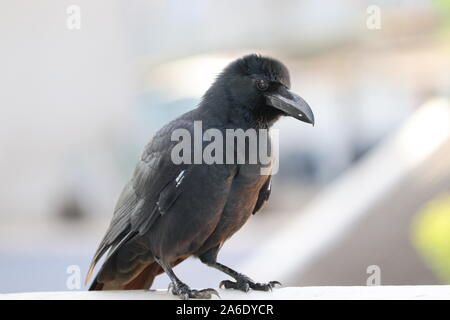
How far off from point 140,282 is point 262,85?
58cm

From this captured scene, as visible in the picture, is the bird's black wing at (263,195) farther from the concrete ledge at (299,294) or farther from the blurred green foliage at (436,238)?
the blurred green foliage at (436,238)

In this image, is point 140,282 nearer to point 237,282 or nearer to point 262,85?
point 237,282

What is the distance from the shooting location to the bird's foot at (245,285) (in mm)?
1727

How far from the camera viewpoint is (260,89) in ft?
5.36

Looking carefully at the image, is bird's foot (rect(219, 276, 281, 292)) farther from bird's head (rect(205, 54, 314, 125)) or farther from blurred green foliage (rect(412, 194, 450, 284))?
blurred green foliage (rect(412, 194, 450, 284))

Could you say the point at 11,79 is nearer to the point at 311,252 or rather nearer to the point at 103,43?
the point at 103,43

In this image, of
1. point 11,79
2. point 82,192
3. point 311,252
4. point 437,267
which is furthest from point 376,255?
point 11,79

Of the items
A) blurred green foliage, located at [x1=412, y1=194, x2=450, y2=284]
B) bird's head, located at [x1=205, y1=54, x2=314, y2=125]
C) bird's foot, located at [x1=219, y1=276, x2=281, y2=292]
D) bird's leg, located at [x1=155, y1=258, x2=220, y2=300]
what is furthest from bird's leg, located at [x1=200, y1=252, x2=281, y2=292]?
blurred green foliage, located at [x1=412, y1=194, x2=450, y2=284]

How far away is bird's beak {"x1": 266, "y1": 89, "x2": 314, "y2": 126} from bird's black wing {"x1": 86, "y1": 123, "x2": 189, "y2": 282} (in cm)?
24

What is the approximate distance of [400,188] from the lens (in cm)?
305

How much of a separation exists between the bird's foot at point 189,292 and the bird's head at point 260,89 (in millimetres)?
404

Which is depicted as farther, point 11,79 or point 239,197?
point 11,79

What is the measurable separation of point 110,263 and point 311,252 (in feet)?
4.75

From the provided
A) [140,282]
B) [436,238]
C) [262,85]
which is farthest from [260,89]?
[436,238]
